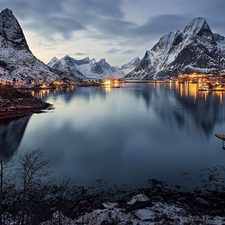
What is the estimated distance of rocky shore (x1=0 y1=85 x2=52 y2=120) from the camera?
3406 centimetres

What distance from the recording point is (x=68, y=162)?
15.6 metres

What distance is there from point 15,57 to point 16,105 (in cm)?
14373

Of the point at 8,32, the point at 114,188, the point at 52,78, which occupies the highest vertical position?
the point at 8,32

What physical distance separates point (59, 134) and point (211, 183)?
17284mm

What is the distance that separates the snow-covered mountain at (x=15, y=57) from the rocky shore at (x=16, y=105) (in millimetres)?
86493

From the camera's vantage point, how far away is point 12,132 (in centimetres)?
2412

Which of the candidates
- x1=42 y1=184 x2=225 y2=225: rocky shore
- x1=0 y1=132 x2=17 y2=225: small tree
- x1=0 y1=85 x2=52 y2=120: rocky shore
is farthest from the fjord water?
x1=0 y1=85 x2=52 y2=120: rocky shore

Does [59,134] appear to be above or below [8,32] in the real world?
below

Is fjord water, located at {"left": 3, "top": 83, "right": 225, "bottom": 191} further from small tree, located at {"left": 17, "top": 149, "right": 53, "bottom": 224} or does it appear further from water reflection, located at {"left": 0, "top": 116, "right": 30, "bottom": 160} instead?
small tree, located at {"left": 17, "top": 149, "right": 53, "bottom": 224}

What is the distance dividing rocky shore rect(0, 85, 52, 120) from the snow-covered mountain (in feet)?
284

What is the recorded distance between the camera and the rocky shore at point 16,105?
34062mm

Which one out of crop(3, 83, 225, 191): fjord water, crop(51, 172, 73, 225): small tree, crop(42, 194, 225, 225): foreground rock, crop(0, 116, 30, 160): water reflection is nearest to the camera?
crop(42, 194, 225, 225): foreground rock

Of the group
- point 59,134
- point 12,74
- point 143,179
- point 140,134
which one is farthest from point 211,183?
point 12,74

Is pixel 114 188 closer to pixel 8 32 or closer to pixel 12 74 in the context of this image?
pixel 12 74
